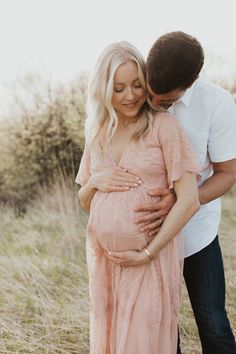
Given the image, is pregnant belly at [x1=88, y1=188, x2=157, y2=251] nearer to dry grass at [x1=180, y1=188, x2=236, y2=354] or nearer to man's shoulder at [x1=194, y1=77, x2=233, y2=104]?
man's shoulder at [x1=194, y1=77, x2=233, y2=104]

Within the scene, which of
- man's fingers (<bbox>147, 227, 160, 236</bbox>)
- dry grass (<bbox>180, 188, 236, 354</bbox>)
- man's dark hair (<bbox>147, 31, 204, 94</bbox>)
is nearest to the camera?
man's dark hair (<bbox>147, 31, 204, 94</bbox>)

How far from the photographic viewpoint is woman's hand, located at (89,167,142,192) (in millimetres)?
2416

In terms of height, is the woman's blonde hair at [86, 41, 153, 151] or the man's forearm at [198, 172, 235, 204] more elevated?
the woman's blonde hair at [86, 41, 153, 151]

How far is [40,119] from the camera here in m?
7.41

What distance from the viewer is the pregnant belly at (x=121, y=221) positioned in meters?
2.40

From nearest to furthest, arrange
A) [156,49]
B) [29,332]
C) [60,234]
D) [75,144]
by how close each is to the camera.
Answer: [156,49] < [29,332] < [60,234] < [75,144]

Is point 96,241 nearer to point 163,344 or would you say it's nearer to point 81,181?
point 81,181

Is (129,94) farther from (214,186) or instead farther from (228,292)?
(228,292)

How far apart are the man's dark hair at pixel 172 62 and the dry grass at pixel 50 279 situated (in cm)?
181

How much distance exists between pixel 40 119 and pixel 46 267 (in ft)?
9.54

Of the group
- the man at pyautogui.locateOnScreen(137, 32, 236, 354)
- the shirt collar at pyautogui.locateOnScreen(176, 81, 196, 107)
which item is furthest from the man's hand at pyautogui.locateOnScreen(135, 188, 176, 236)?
the shirt collar at pyautogui.locateOnScreen(176, 81, 196, 107)

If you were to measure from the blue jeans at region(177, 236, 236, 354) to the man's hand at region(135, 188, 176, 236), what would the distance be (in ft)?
1.12

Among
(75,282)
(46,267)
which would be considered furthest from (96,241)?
(46,267)

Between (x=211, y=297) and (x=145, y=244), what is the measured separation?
45 centimetres
